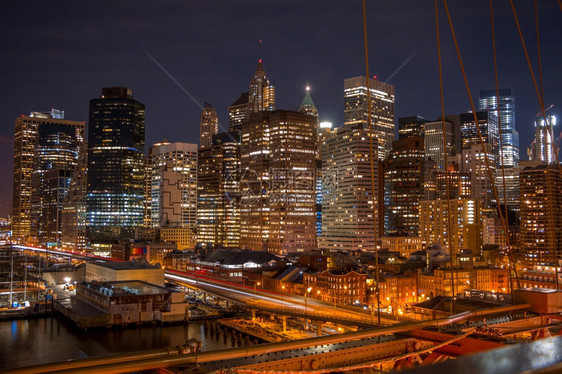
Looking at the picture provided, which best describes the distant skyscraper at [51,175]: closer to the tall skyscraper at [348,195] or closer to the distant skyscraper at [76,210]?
the distant skyscraper at [76,210]

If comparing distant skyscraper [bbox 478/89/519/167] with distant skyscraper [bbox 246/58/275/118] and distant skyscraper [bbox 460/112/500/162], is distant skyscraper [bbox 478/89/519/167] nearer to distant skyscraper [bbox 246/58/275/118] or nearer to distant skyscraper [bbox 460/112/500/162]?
distant skyscraper [bbox 460/112/500/162]

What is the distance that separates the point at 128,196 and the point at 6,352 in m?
96.3

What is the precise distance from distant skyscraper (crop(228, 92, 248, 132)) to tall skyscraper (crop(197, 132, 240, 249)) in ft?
143

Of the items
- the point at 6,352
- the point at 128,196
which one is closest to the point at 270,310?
the point at 6,352

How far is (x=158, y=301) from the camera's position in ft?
133

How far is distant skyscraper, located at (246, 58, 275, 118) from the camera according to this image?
6127 inches

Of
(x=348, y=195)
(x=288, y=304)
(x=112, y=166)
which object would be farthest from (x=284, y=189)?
(x=112, y=166)

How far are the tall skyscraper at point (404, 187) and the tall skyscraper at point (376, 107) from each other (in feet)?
101

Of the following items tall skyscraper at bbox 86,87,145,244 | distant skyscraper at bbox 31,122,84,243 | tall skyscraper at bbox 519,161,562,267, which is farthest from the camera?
distant skyscraper at bbox 31,122,84,243

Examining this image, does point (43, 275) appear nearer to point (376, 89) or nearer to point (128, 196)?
point (128, 196)

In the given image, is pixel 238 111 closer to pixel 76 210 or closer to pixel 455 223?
pixel 76 210

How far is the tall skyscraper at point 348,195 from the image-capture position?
9512cm

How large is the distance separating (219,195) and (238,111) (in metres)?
60.1

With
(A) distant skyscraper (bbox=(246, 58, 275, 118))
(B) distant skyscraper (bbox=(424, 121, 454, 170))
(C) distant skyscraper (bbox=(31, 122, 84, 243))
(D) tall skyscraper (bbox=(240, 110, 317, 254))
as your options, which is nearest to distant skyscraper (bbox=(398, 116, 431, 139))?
(B) distant skyscraper (bbox=(424, 121, 454, 170))
